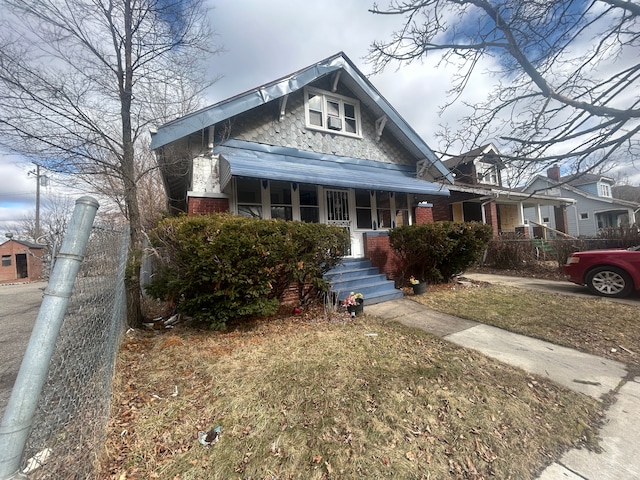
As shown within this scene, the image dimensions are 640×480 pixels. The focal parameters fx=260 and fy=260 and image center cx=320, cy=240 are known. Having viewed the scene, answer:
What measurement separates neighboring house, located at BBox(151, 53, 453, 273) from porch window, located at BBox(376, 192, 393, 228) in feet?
0.11

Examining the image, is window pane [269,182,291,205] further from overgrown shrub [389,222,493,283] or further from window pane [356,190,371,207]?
overgrown shrub [389,222,493,283]

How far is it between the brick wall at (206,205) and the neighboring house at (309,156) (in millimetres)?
22

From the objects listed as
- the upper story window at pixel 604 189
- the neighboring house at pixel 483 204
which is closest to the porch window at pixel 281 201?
the neighboring house at pixel 483 204

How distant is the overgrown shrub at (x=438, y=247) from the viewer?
694cm

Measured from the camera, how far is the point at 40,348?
111 centimetres

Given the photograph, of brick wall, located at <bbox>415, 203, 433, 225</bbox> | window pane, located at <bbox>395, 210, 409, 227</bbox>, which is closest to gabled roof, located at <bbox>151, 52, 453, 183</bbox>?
brick wall, located at <bbox>415, 203, 433, 225</bbox>

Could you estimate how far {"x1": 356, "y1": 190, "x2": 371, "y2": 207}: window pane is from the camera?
27.3ft

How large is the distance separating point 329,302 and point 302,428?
2991mm

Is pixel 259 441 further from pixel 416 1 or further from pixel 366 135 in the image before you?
pixel 366 135

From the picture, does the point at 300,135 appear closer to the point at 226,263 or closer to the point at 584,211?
the point at 226,263

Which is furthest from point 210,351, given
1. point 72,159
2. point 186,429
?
point 72,159

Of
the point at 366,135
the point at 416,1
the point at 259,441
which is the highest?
the point at 416,1

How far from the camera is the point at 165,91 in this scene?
21.8 feet

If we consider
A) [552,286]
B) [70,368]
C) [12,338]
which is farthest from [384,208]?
[12,338]
